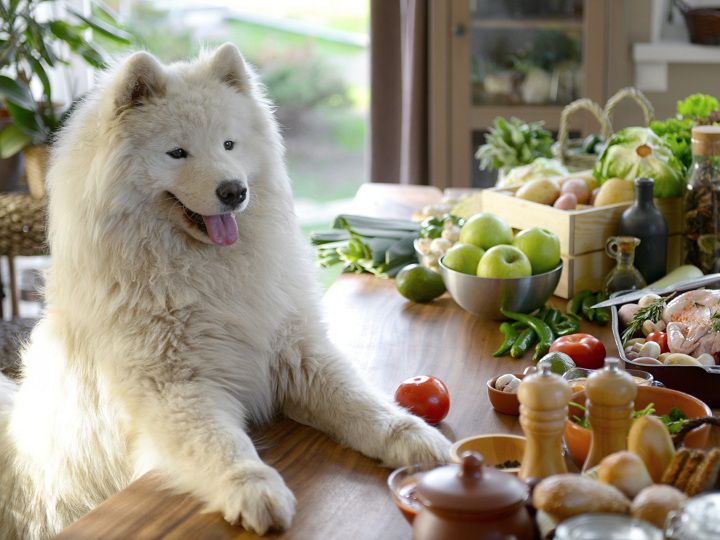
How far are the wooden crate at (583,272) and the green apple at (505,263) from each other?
169mm

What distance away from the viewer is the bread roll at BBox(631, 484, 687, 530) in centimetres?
93

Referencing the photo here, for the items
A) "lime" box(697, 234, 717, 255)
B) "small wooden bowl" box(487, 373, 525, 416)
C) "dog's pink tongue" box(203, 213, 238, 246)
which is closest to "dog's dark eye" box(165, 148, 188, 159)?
"dog's pink tongue" box(203, 213, 238, 246)

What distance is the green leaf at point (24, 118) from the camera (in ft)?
9.89

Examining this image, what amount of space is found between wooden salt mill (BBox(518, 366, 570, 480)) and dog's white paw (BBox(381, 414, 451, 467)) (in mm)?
258

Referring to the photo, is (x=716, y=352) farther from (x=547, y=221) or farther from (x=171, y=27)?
(x=171, y=27)

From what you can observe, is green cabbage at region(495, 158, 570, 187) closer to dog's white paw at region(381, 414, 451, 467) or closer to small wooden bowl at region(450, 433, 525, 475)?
dog's white paw at region(381, 414, 451, 467)

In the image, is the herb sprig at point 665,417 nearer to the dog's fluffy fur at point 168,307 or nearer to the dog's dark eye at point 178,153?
the dog's fluffy fur at point 168,307

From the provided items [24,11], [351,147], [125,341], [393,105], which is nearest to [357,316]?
[125,341]

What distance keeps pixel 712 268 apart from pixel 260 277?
989mm

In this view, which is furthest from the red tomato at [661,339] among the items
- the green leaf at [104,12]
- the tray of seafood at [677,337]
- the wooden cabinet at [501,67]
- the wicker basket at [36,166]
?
the green leaf at [104,12]

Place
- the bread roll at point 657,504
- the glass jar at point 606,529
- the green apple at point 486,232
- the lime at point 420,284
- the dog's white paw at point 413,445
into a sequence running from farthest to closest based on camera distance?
the lime at point 420,284, the green apple at point 486,232, the dog's white paw at point 413,445, the bread roll at point 657,504, the glass jar at point 606,529

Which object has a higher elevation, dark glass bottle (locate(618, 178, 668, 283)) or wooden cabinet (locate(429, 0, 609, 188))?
wooden cabinet (locate(429, 0, 609, 188))

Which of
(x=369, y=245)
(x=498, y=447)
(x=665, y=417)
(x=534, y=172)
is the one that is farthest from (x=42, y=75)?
(x=665, y=417)

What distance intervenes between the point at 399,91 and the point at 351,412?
2.79 meters
